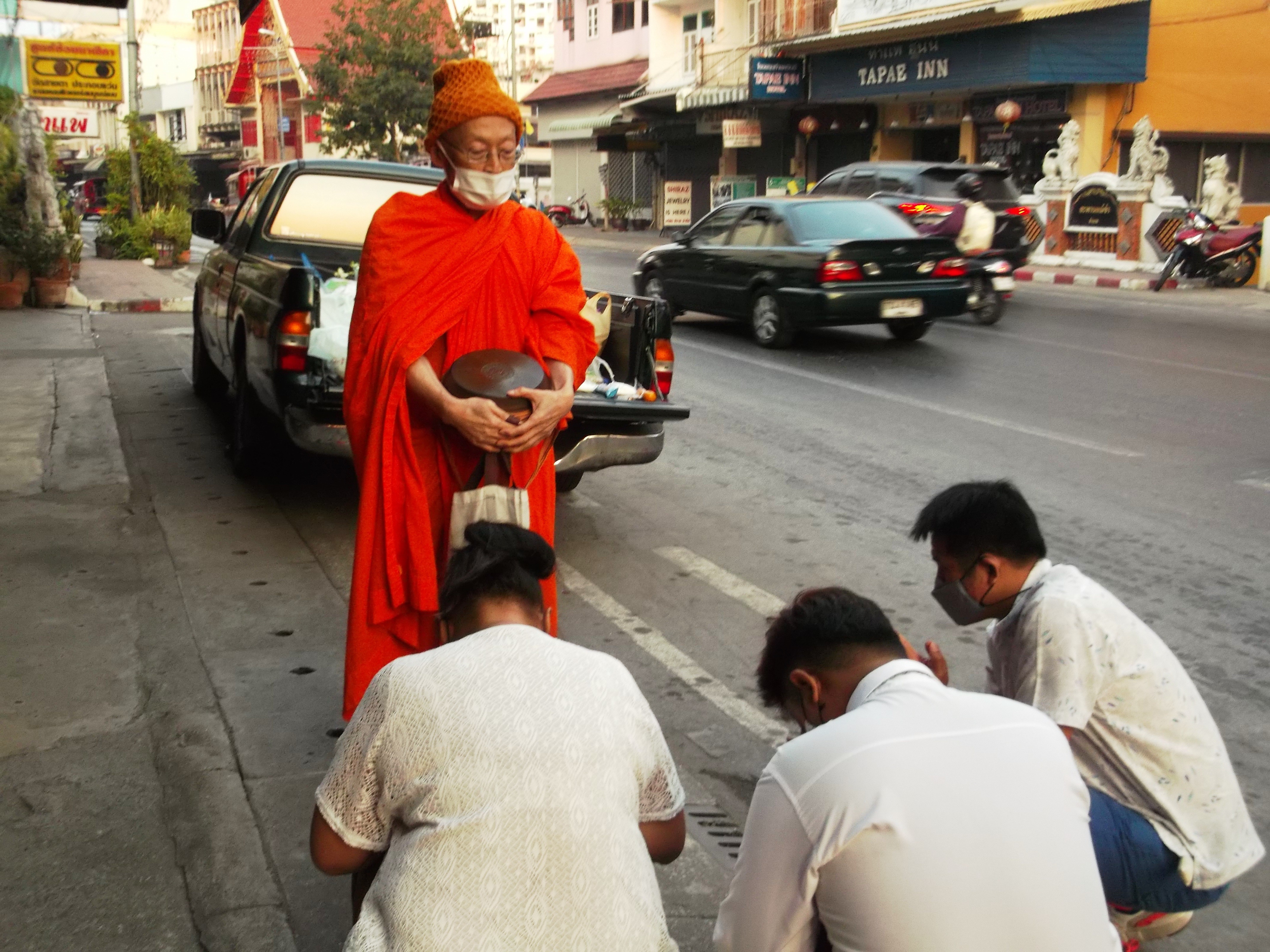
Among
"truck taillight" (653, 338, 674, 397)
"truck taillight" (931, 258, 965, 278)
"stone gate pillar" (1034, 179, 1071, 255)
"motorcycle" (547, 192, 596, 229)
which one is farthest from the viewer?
"motorcycle" (547, 192, 596, 229)

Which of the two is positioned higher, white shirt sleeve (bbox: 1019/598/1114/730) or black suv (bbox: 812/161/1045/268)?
black suv (bbox: 812/161/1045/268)

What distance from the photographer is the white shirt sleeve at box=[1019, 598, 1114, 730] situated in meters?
2.55

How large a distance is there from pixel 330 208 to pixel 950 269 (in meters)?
6.94

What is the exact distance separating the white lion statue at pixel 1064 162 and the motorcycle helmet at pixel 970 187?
662 cm

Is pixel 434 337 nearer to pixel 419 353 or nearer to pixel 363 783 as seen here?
pixel 419 353

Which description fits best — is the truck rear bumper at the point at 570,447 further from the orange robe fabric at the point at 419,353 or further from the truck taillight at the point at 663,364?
the orange robe fabric at the point at 419,353

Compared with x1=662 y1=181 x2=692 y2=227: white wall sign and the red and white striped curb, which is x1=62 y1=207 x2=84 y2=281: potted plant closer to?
the red and white striped curb

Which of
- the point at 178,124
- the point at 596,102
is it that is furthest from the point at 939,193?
the point at 178,124

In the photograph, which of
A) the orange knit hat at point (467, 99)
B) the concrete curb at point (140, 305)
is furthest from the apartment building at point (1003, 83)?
the orange knit hat at point (467, 99)

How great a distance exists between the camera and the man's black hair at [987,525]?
2.69m

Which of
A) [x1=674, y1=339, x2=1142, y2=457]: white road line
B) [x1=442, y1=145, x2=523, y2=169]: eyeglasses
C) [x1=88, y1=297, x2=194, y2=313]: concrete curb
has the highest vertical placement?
[x1=442, y1=145, x2=523, y2=169]: eyeglasses

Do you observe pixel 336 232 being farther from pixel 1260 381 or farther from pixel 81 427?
pixel 1260 381

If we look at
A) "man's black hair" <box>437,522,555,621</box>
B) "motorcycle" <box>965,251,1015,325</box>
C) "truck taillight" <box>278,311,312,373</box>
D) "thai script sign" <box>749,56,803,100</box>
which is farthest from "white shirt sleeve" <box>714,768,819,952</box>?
"thai script sign" <box>749,56,803,100</box>

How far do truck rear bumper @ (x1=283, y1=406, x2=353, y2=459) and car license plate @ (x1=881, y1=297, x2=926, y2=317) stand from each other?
744 cm
